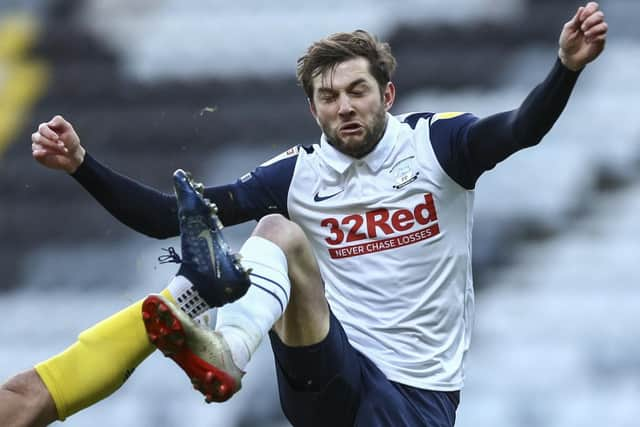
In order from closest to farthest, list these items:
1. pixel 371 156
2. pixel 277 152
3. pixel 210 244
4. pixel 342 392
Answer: pixel 210 244 → pixel 342 392 → pixel 371 156 → pixel 277 152

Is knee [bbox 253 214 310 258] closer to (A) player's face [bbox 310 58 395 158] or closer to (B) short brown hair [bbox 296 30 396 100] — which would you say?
(A) player's face [bbox 310 58 395 158]

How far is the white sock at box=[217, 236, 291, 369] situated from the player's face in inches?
16.2

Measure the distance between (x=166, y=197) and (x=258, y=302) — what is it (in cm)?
51

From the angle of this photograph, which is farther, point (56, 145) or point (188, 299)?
point (56, 145)

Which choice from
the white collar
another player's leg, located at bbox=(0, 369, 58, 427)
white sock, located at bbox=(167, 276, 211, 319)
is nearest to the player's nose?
the white collar

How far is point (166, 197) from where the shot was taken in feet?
11.2

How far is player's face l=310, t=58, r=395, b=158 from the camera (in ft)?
11.0

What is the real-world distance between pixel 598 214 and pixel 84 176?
366 cm

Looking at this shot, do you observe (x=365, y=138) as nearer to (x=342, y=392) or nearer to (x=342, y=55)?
(x=342, y=55)

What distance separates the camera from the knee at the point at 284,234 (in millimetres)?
3137

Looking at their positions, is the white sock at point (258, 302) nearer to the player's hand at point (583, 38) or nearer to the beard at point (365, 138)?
the beard at point (365, 138)

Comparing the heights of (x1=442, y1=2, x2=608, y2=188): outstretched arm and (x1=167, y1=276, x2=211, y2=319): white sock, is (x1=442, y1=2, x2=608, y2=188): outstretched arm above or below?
above

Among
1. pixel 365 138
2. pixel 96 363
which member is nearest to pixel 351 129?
pixel 365 138

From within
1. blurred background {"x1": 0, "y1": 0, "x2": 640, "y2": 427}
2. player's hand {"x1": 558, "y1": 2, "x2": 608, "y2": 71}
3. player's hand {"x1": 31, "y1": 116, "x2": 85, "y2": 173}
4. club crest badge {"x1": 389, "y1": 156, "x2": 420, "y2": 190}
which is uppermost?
player's hand {"x1": 558, "y1": 2, "x2": 608, "y2": 71}
